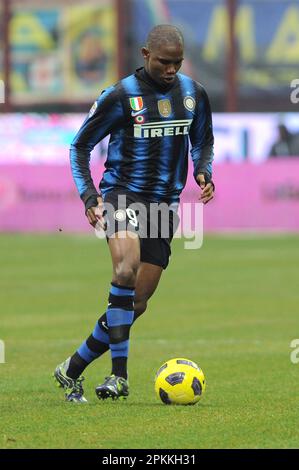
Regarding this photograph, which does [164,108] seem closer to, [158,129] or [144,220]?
[158,129]

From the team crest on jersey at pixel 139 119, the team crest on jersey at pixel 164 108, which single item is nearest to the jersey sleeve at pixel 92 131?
the team crest on jersey at pixel 139 119

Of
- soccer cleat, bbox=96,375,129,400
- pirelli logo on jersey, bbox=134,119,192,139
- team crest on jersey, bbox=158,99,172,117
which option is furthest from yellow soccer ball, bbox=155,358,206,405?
team crest on jersey, bbox=158,99,172,117

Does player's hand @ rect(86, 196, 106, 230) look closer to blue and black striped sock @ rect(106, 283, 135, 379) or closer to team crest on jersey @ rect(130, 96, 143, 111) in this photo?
blue and black striped sock @ rect(106, 283, 135, 379)

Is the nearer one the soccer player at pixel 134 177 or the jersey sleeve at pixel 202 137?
the soccer player at pixel 134 177

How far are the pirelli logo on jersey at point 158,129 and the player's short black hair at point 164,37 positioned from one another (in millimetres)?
557

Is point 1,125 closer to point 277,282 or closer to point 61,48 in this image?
point 61,48

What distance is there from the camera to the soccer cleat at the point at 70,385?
8.64 meters

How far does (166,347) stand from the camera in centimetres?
1266

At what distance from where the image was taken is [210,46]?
149 feet

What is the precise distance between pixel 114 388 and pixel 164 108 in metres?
1.94

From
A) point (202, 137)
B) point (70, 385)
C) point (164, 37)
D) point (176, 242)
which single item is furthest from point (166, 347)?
point (176, 242)

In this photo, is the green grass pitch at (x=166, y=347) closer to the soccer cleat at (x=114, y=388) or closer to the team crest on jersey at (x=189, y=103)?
the soccer cleat at (x=114, y=388)

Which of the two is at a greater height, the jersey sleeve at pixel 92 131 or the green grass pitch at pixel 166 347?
the jersey sleeve at pixel 92 131

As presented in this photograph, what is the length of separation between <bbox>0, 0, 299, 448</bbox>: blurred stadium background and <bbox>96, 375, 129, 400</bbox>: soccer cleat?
19 centimetres
